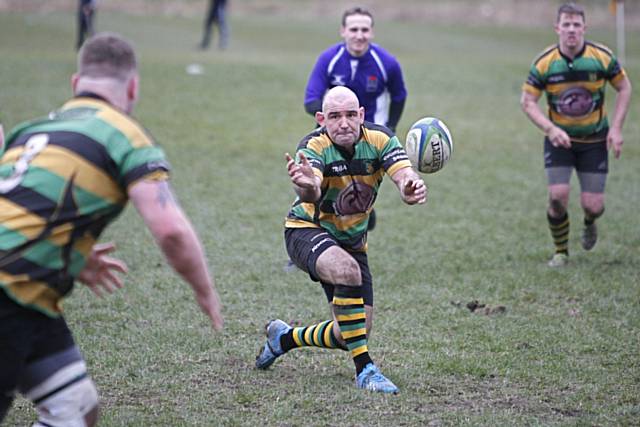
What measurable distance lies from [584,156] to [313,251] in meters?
4.22

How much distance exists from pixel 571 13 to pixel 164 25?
21.3 meters

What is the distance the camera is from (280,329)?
5.84 meters

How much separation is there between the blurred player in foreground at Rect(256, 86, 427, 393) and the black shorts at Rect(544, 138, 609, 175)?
11.5 ft

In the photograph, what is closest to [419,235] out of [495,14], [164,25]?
[164,25]

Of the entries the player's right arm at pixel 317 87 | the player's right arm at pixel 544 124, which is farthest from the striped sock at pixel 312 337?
the player's right arm at pixel 544 124

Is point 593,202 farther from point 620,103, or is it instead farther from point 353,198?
point 353,198

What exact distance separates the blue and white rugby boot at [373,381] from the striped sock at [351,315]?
4.4 inches

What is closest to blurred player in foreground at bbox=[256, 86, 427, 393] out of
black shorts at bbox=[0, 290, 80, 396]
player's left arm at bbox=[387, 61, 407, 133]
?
black shorts at bbox=[0, 290, 80, 396]

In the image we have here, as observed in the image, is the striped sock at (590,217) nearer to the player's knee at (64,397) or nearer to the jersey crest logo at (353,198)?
the jersey crest logo at (353,198)

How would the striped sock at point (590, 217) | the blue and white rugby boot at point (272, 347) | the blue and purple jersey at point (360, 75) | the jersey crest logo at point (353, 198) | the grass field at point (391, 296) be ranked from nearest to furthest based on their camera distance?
the grass field at point (391, 296) → the jersey crest logo at point (353, 198) → the blue and white rugby boot at point (272, 347) → the blue and purple jersey at point (360, 75) → the striped sock at point (590, 217)

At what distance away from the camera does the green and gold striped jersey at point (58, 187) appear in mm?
3463

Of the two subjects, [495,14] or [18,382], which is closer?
[18,382]

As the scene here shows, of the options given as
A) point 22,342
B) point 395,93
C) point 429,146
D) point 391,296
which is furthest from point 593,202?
point 22,342

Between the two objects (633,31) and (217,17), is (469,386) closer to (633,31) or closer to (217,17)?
(217,17)
